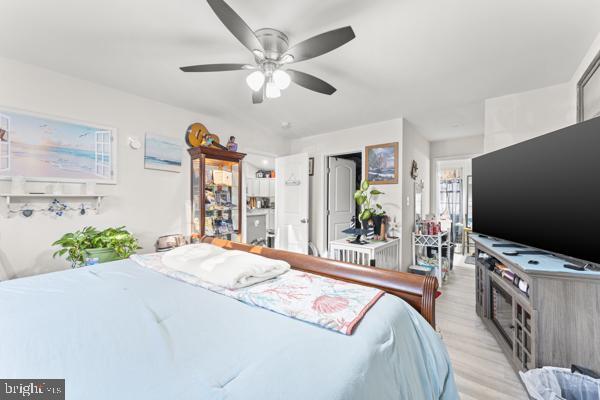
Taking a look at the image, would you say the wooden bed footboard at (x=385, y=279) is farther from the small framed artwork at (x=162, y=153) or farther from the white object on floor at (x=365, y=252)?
the small framed artwork at (x=162, y=153)

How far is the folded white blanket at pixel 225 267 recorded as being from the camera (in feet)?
4.17

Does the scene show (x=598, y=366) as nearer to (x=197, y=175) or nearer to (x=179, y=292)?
(x=179, y=292)

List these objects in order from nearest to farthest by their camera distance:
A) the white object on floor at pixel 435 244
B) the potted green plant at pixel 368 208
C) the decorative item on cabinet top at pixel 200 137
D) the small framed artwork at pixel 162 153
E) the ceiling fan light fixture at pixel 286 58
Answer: the ceiling fan light fixture at pixel 286 58
the small framed artwork at pixel 162 153
the potted green plant at pixel 368 208
the decorative item on cabinet top at pixel 200 137
the white object on floor at pixel 435 244

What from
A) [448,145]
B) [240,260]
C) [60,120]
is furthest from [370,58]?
[448,145]

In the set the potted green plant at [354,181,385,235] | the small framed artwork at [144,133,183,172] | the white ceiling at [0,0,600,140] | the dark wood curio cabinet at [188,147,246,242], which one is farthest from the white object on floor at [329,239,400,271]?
the small framed artwork at [144,133,183,172]

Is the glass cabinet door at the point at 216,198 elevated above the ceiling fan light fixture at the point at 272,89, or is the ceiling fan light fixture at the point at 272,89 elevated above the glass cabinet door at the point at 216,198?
the ceiling fan light fixture at the point at 272,89

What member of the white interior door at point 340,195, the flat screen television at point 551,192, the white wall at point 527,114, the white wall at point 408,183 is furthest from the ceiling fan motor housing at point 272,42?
the white interior door at point 340,195

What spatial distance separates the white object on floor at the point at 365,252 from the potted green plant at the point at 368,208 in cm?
29

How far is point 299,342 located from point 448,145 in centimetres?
504

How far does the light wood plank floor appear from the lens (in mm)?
1606

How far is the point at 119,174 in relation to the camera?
8.48ft

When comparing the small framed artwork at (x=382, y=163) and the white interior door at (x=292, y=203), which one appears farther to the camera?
the white interior door at (x=292, y=203)

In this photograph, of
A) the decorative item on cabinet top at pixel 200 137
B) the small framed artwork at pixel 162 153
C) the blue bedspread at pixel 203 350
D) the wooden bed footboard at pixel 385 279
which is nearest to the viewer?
the blue bedspread at pixel 203 350

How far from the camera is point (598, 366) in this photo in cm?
133
